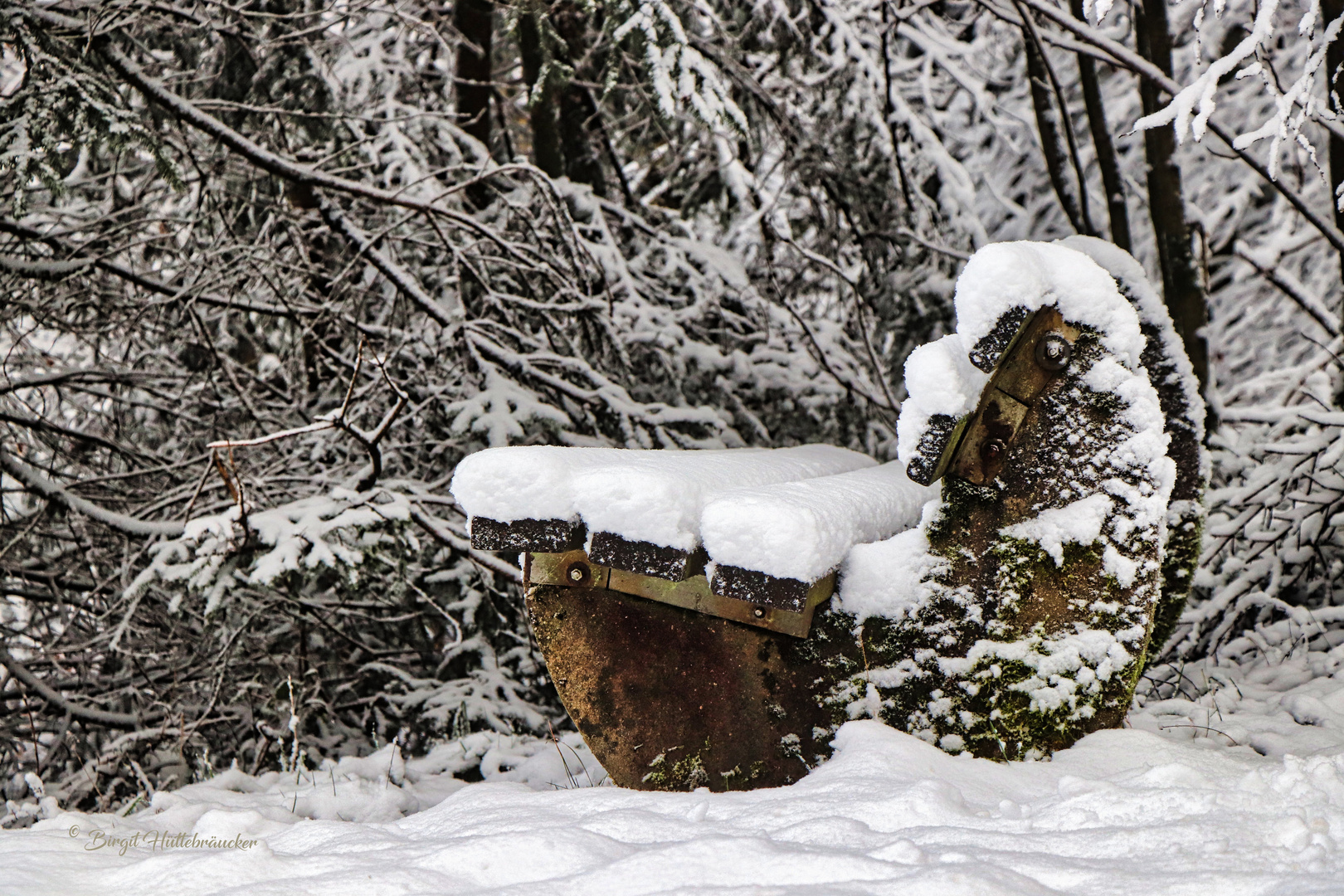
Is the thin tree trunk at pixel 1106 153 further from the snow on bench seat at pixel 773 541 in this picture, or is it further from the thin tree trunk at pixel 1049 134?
the snow on bench seat at pixel 773 541

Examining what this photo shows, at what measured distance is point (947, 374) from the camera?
2184 mm

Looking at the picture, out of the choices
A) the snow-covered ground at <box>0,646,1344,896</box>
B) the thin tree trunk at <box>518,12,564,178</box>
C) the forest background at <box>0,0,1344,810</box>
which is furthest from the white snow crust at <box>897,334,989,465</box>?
the thin tree trunk at <box>518,12,564,178</box>

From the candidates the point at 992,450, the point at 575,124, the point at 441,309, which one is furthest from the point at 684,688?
the point at 575,124

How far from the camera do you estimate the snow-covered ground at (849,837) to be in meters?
1.55

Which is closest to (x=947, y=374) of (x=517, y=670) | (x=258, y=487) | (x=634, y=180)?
(x=258, y=487)

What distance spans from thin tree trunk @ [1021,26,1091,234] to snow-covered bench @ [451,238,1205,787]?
9.22 feet

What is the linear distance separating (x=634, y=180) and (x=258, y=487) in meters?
5.88

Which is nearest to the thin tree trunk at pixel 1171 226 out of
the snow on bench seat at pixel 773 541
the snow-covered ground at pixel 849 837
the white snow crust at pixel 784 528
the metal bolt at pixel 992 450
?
the snow-covered ground at pixel 849 837

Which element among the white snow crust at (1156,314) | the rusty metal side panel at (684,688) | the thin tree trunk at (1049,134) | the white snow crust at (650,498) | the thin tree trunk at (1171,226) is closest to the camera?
the white snow crust at (650,498)

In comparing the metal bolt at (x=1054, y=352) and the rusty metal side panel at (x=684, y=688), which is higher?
the metal bolt at (x=1054, y=352)

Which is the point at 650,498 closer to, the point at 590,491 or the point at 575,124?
the point at 590,491

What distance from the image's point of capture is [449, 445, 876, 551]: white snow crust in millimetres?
2234

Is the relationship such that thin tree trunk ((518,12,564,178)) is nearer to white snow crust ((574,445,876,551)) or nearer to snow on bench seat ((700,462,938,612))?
white snow crust ((574,445,876,551))

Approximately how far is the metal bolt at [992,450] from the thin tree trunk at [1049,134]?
114 inches
